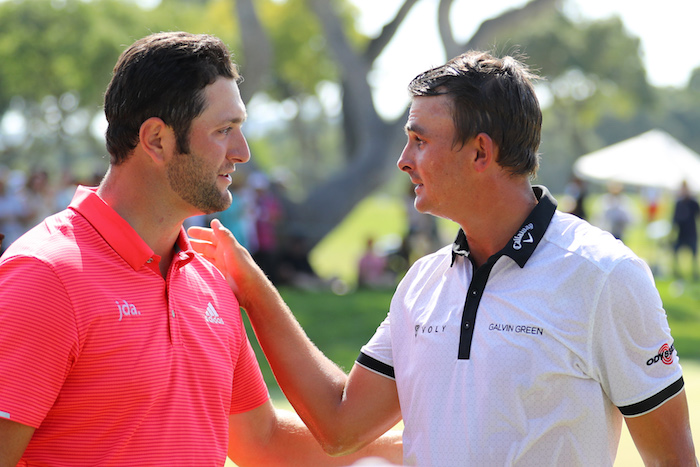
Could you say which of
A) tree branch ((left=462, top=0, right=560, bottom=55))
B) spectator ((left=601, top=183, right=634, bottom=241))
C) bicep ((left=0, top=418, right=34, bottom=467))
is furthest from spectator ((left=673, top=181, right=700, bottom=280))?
bicep ((left=0, top=418, right=34, bottom=467))

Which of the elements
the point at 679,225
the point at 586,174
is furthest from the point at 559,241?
the point at 679,225

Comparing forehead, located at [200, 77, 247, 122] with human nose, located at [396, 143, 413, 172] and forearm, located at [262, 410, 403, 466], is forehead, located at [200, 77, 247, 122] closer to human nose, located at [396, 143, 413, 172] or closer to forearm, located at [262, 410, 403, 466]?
human nose, located at [396, 143, 413, 172]

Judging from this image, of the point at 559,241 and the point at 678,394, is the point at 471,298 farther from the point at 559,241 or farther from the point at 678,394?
the point at 678,394

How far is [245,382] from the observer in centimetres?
304

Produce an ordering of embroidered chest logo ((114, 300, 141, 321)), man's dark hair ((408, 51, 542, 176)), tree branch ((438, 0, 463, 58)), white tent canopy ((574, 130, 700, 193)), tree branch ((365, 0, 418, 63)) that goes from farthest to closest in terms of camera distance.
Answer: tree branch ((365, 0, 418, 63)) → white tent canopy ((574, 130, 700, 193)) → tree branch ((438, 0, 463, 58)) → man's dark hair ((408, 51, 542, 176)) → embroidered chest logo ((114, 300, 141, 321))

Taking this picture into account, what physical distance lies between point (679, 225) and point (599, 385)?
19186mm

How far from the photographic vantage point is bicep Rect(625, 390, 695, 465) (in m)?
2.58

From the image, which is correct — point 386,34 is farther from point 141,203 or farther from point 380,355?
point 141,203

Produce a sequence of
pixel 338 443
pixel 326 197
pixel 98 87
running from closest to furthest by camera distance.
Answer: pixel 338 443 < pixel 326 197 < pixel 98 87

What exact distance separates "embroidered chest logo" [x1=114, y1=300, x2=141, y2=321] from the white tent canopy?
17030 mm

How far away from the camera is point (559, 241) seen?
9.17ft

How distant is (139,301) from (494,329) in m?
1.19

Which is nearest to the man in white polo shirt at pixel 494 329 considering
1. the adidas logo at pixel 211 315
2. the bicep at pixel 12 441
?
the adidas logo at pixel 211 315

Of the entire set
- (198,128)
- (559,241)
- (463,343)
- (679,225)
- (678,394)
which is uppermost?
(198,128)
